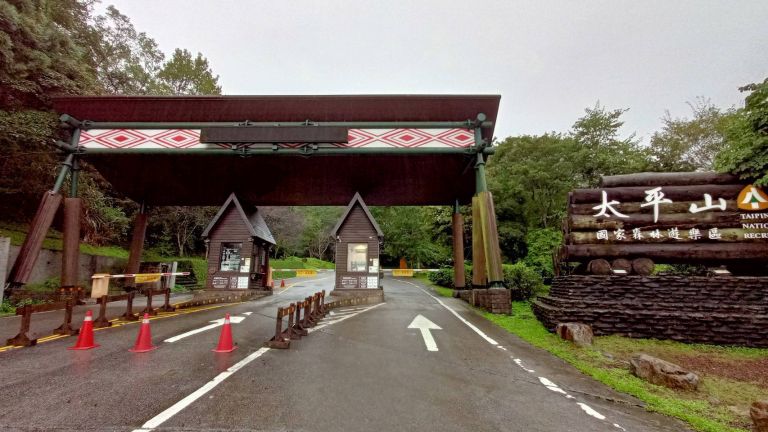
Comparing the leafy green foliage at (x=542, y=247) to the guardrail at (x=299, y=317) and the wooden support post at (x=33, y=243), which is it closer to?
the guardrail at (x=299, y=317)

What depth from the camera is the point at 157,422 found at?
11.0ft

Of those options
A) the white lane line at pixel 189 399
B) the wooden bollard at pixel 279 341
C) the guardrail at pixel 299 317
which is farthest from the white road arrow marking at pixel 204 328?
the white lane line at pixel 189 399

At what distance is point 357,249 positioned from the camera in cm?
1845

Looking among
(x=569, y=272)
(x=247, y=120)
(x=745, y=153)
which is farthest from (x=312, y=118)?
(x=745, y=153)

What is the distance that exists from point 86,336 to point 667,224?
15855 mm

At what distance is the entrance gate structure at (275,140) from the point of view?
13.8m

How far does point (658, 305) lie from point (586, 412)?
293 inches

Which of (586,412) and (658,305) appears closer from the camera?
(586,412)

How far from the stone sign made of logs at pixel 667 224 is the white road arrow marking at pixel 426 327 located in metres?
5.22

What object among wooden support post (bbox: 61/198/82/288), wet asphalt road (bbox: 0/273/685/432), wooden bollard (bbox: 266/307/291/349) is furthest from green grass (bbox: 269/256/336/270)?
wet asphalt road (bbox: 0/273/685/432)

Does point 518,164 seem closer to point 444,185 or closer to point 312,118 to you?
point 444,185

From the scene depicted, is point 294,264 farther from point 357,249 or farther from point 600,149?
point 600,149

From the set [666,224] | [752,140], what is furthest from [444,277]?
[752,140]

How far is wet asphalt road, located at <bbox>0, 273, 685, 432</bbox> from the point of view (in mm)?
3500
